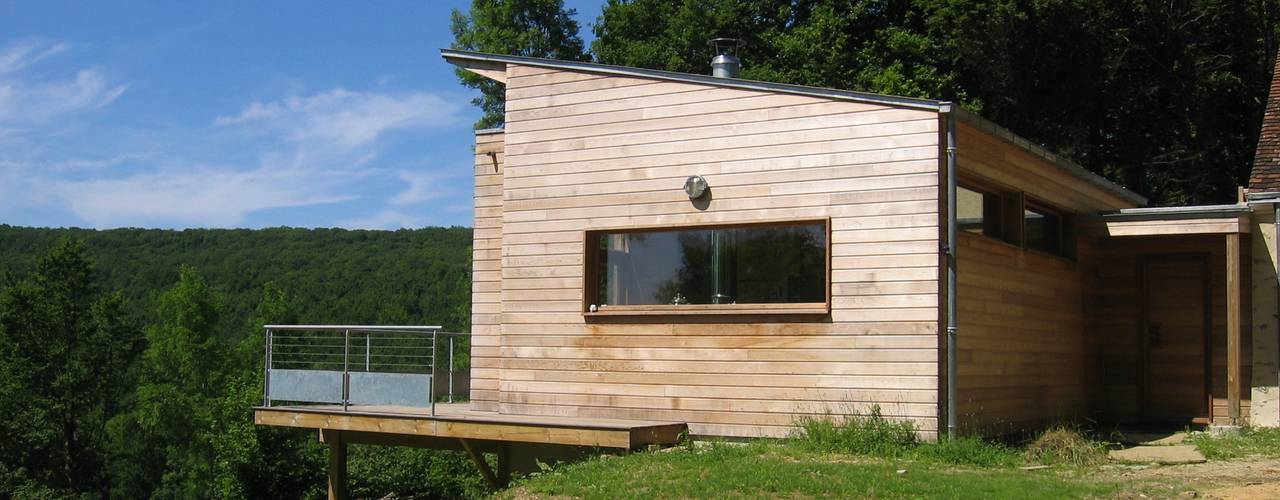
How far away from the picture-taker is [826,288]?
A: 1098 centimetres

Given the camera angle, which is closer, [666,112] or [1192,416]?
[666,112]

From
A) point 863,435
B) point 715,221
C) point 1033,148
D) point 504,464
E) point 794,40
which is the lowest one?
point 504,464

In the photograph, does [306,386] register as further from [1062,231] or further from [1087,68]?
[1087,68]

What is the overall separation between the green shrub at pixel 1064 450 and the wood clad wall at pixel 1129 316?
4.14m

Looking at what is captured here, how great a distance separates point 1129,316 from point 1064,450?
200 inches

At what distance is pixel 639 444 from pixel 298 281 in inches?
2717

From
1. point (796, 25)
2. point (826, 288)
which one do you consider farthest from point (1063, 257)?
point (796, 25)

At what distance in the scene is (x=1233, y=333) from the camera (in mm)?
12961

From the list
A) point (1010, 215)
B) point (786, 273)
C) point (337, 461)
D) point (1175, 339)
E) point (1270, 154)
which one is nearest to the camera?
point (786, 273)

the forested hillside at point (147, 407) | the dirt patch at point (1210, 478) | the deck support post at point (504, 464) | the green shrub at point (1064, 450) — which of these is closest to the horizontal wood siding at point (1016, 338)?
the green shrub at point (1064, 450)

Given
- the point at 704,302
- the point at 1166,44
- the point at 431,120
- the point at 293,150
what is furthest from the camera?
the point at 293,150

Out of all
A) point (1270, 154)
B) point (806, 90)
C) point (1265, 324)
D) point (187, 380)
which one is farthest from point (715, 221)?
point (187, 380)

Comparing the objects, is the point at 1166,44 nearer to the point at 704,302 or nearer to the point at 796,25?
the point at 796,25

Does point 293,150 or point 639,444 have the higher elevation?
point 293,150
